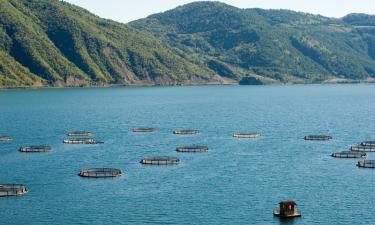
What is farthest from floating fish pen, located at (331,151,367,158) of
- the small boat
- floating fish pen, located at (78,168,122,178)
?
the small boat

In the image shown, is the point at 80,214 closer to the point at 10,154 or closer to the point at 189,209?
the point at 189,209

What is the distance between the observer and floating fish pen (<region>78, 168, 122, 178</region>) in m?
151

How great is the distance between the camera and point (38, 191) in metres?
137

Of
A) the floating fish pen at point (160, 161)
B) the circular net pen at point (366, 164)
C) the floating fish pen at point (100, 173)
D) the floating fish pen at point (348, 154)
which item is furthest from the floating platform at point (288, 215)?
the floating fish pen at point (348, 154)

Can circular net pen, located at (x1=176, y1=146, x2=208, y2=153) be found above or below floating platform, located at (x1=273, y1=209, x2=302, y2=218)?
above

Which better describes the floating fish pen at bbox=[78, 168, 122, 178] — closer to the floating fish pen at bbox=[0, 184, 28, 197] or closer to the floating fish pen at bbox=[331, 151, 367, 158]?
the floating fish pen at bbox=[0, 184, 28, 197]

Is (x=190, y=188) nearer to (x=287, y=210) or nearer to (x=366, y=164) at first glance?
(x=287, y=210)

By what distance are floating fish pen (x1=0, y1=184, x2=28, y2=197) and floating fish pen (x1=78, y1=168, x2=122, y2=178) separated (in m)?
17.9

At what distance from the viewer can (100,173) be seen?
151625 millimetres

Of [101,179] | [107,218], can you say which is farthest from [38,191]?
[107,218]

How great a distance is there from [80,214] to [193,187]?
95.0 ft

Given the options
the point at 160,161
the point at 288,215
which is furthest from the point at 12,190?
the point at 288,215

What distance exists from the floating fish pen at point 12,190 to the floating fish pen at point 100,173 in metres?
17.9

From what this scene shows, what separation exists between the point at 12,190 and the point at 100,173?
22916 mm
